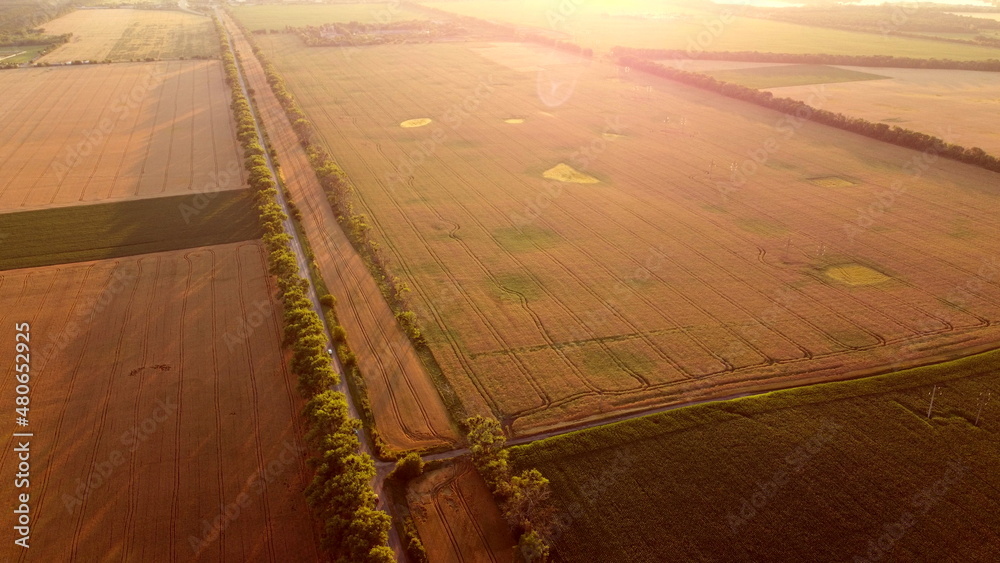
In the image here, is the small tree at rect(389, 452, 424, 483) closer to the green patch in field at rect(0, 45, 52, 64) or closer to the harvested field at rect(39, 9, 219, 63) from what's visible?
the harvested field at rect(39, 9, 219, 63)

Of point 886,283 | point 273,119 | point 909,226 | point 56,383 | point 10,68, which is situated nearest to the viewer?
point 56,383

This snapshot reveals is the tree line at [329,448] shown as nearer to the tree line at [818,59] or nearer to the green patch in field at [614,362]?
the green patch in field at [614,362]

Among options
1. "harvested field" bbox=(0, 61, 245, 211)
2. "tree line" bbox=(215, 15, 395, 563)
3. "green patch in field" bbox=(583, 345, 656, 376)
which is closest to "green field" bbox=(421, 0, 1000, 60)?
"harvested field" bbox=(0, 61, 245, 211)

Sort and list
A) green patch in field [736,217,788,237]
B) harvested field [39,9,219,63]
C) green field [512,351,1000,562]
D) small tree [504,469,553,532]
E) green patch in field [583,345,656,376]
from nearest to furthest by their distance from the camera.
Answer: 1. green field [512,351,1000,562]
2. small tree [504,469,553,532]
3. green patch in field [583,345,656,376]
4. green patch in field [736,217,788,237]
5. harvested field [39,9,219,63]

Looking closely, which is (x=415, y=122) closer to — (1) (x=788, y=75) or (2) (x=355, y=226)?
(2) (x=355, y=226)

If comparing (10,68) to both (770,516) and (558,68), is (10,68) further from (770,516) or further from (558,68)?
(770,516)

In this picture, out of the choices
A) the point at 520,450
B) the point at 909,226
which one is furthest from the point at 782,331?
the point at 909,226
